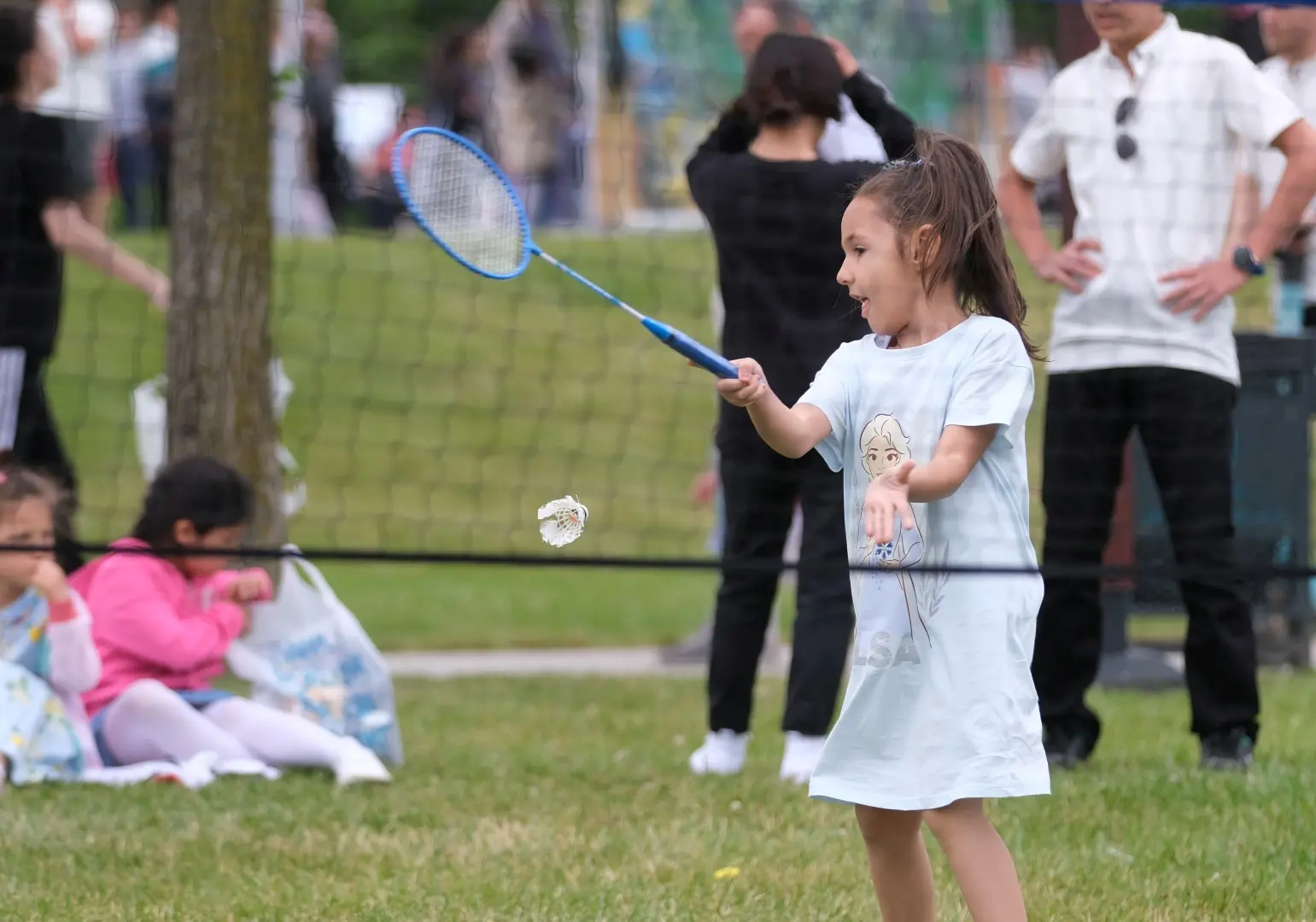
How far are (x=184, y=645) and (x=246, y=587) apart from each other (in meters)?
0.21

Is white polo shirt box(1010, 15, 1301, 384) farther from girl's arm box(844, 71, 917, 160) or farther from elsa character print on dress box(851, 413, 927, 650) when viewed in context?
elsa character print on dress box(851, 413, 927, 650)

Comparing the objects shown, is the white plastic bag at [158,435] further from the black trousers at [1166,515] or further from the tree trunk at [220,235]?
the black trousers at [1166,515]

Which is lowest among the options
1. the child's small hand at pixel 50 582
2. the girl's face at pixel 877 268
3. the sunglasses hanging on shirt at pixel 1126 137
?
the child's small hand at pixel 50 582

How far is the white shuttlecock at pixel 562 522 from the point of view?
304 centimetres

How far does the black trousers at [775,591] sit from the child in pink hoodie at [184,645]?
3.01ft

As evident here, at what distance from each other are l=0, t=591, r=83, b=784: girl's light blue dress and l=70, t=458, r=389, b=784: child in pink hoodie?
0.13m

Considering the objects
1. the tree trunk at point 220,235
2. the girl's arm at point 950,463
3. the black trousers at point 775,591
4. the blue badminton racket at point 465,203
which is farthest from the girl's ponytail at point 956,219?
the tree trunk at point 220,235

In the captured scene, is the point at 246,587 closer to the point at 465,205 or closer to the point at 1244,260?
the point at 465,205

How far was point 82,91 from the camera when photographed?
1043 centimetres

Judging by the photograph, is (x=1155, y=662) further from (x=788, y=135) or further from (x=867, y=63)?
(x=867, y=63)

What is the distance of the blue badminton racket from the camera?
3.53 meters

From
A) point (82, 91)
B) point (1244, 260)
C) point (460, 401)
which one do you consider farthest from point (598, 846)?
point (460, 401)

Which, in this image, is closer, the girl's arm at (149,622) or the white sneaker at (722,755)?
the girl's arm at (149,622)

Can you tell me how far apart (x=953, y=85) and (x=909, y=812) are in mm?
11806
